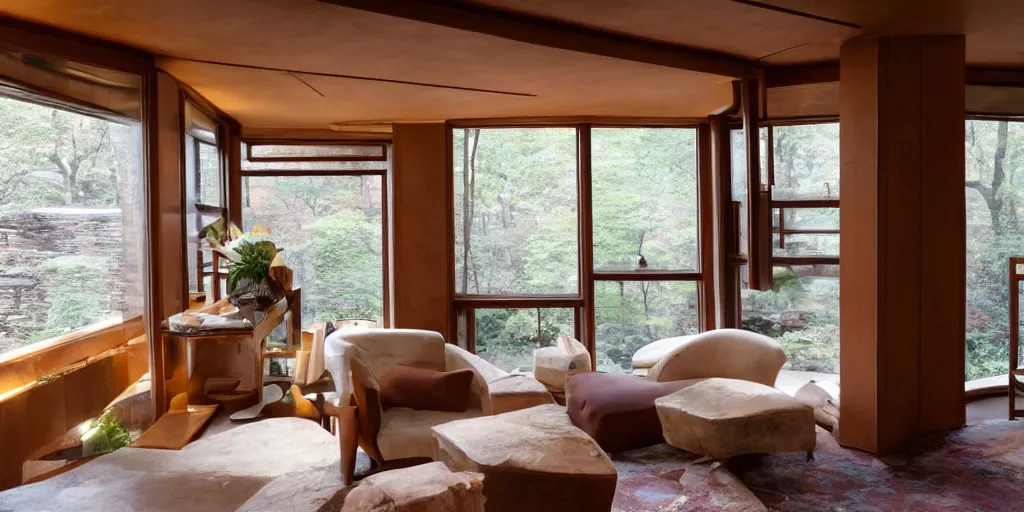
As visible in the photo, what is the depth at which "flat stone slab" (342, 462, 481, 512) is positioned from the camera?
184cm

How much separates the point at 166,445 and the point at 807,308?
14.1ft

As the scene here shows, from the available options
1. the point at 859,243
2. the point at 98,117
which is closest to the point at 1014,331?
the point at 859,243

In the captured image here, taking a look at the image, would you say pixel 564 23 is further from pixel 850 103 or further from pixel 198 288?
pixel 198 288

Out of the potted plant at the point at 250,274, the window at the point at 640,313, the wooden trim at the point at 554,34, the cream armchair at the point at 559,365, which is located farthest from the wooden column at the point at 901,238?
the potted plant at the point at 250,274

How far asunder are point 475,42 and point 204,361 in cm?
244

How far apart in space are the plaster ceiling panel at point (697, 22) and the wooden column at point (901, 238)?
36cm

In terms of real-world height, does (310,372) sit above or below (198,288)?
below

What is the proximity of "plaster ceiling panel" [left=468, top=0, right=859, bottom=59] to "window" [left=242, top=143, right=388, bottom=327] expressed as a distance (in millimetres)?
3179

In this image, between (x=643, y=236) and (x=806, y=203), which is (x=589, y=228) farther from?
(x=806, y=203)

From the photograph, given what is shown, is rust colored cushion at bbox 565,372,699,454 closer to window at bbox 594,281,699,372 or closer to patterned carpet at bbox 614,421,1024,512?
patterned carpet at bbox 614,421,1024,512

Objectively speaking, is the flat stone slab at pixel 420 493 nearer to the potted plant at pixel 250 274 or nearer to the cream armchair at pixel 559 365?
the potted plant at pixel 250 274

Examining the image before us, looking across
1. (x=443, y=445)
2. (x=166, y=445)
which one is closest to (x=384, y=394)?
(x=166, y=445)

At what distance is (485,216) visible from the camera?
569 cm

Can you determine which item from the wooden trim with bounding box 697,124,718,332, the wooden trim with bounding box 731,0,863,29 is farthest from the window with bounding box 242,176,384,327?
the wooden trim with bounding box 731,0,863,29
